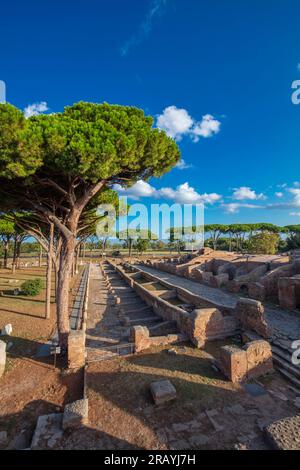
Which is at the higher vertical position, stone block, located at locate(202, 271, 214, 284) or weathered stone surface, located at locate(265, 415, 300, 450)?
weathered stone surface, located at locate(265, 415, 300, 450)

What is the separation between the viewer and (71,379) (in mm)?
6344

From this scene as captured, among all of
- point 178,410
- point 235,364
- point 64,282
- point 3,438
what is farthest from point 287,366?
point 64,282

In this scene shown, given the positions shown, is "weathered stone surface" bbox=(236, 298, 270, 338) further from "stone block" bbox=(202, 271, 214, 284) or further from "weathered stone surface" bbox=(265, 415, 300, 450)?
"stone block" bbox=(202, 271, 214, 284)

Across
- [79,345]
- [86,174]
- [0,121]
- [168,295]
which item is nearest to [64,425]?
[79,345]

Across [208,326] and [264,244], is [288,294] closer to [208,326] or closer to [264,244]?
[208,326]

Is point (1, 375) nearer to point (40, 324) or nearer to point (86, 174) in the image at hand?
point (40, 324)

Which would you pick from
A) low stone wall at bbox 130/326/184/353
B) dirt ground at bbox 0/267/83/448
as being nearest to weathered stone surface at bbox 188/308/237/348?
low stone wall at bbox 130/326/184/353

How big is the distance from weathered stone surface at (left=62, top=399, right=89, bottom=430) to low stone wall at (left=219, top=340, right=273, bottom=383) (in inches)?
142

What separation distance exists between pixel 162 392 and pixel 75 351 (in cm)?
319

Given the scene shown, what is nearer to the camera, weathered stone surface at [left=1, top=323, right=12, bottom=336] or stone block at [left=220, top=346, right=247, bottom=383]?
stone block at [left=220, top=346, right=247, bottom=383]

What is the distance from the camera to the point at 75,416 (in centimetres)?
434

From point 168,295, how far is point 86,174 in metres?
10.6

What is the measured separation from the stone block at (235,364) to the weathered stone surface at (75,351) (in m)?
4.24

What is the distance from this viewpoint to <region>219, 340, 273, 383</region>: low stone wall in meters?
5.76
